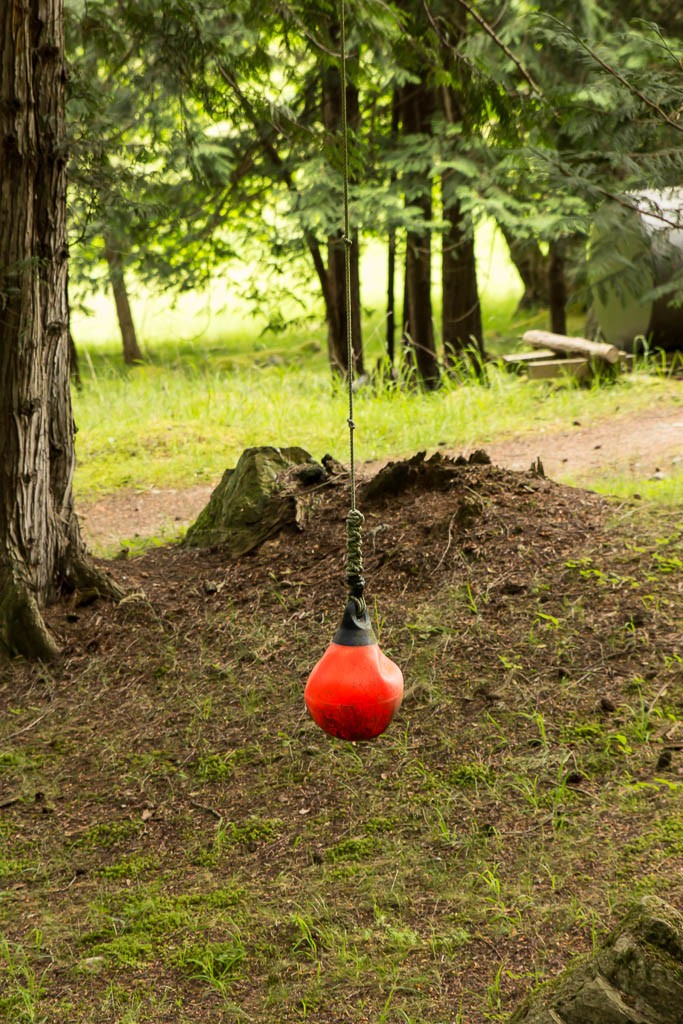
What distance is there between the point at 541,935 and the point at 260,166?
9.96m

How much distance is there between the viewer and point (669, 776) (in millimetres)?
4625

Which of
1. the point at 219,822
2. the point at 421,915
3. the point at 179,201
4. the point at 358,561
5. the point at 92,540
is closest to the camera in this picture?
the point at 358,561

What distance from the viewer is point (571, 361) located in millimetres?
11250

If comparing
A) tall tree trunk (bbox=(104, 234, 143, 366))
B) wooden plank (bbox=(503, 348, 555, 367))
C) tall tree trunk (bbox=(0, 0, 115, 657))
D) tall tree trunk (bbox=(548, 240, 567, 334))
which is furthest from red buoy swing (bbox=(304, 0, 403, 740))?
tall tree trunk (bbox=(548, 240, 567, 334))

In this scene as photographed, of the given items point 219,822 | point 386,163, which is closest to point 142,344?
point 386,163

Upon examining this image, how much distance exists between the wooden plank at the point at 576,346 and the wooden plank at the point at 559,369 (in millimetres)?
148

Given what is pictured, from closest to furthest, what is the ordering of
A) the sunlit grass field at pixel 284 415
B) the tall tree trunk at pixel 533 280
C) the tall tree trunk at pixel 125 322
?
the sunlit grass field at pixel 284 415 → the tall tree trunk at pixel 125 322 → the tall tree trunk at pixel 533 280

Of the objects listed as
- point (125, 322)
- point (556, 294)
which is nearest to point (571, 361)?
point (556, 294)

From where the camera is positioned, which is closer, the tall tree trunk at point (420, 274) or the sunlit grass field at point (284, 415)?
the sunlit grass field at point (284, 415)

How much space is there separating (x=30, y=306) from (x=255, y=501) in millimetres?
1829

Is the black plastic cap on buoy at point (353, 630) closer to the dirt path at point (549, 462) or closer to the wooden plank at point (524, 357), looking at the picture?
the dirt path at point (549, 462)

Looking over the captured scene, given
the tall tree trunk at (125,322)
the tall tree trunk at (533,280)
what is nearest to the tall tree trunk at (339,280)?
the tall tree trunk at (125,322)

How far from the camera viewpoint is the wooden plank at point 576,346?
11.2 meters

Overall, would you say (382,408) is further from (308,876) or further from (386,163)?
Result: (308,876)
